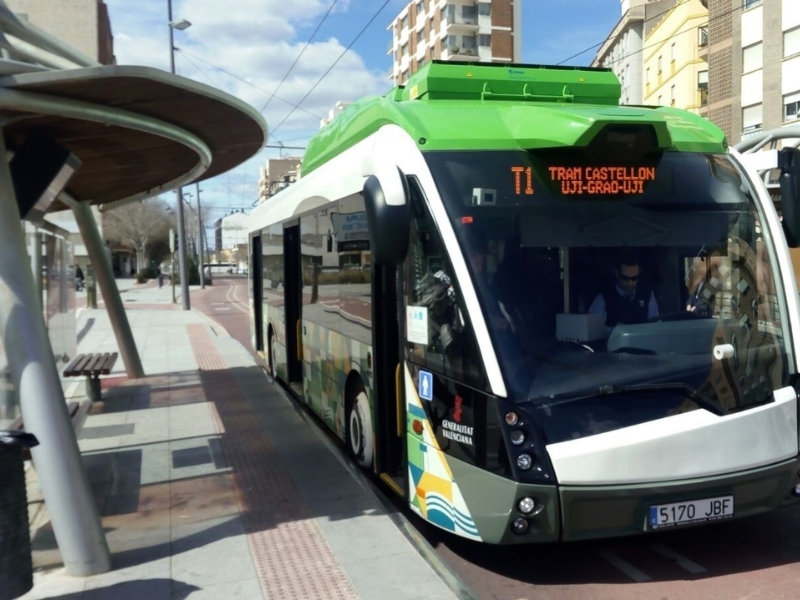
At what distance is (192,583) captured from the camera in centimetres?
512

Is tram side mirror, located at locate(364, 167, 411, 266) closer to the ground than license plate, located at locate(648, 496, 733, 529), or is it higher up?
higher up

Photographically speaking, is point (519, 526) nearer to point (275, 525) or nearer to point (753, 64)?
point (275, 525)

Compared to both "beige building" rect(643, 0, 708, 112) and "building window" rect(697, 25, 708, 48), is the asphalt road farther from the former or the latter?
"building window" rect(697, 25, 708, 48)

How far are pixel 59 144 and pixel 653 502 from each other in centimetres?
505

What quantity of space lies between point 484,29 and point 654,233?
77.0m

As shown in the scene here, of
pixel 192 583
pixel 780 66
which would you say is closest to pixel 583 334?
pixel 192 583

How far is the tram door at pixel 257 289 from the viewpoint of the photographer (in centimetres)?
1388

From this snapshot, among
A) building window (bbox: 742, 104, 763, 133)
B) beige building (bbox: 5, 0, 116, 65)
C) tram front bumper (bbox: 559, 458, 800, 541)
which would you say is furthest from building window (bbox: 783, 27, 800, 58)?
beige building (bbox: 5, 0, 116, 65)

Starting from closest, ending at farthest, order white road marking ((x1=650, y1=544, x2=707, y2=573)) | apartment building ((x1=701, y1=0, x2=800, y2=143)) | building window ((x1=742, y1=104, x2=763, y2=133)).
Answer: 1. white road marking ((x1=650, y1=544, x2=707, y2=573))
2. apartment building ((x1=701, y1=0, x2=800, y2=143))
3. building window ((x1=742, y1=104, x2=763, y2=133))

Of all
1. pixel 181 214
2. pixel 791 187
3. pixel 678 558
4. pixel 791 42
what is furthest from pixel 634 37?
pixel 678 558

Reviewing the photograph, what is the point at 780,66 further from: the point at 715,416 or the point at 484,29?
the point at 484,29

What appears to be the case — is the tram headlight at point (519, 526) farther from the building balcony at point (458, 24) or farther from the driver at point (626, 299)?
the building balcony at point (458, 24)

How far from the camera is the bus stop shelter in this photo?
5.27m

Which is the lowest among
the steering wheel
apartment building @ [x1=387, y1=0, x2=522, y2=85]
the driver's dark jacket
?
the steering wheel
